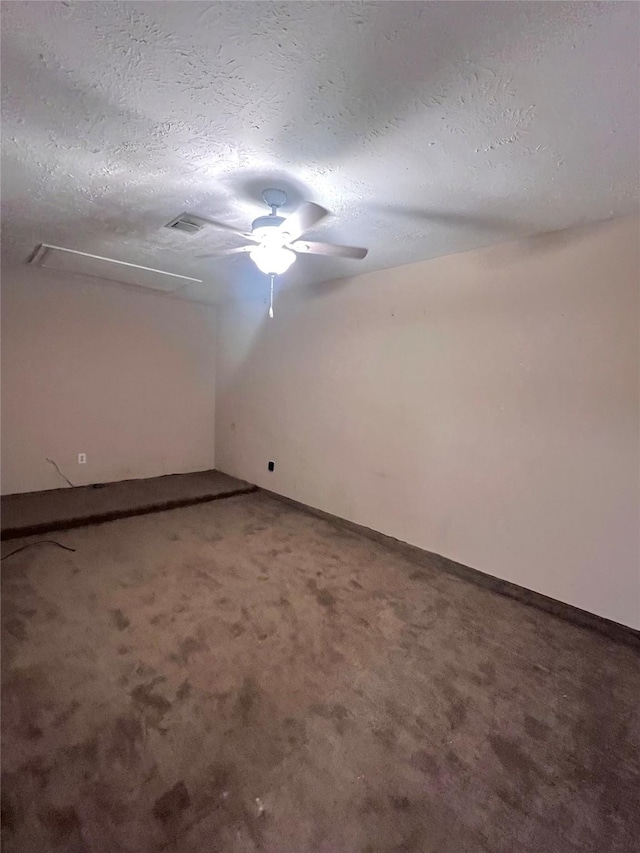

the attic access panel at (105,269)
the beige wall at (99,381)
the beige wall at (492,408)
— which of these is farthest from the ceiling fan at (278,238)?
the beige wall at (99,381)

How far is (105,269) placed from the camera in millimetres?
3773

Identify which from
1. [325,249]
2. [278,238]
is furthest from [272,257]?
[325,249]

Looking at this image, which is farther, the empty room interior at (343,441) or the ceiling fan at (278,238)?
the ceiling fan at (278,238)

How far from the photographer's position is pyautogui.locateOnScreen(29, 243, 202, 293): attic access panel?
3.34 metres

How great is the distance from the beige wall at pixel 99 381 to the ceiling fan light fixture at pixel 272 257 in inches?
115

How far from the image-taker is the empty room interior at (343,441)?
126 centimetres

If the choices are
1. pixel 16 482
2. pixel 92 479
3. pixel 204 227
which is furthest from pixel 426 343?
pixel 16 482

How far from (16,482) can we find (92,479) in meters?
0.67

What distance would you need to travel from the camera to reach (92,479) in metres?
4.49

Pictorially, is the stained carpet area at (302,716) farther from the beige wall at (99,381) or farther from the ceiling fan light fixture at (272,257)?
the ceiling fan light fixture at (272,257)

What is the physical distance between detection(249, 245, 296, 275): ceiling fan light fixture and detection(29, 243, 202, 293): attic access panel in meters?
1.97

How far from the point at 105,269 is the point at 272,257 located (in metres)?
2.42

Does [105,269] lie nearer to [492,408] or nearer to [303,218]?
[303,218]

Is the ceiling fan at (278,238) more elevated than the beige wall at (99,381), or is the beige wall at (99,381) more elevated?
the ceiling fan at (278,238)
